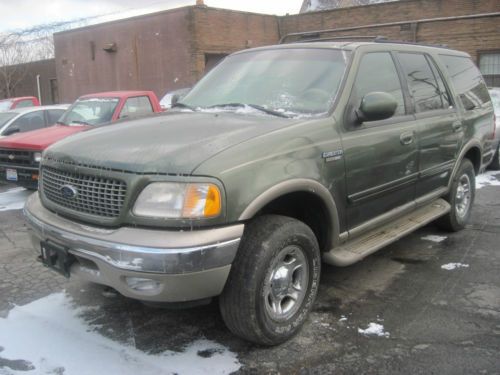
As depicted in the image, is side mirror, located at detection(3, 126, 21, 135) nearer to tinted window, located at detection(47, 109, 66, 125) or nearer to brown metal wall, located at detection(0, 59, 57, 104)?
tinted window, located at detection(47, 109, 66, 125)

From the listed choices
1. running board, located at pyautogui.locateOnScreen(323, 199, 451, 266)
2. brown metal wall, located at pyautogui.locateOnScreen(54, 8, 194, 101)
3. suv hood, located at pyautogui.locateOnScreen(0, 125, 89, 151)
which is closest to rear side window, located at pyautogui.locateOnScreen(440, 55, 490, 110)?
running board, located at pyautogui.locateOnScreen(323, 199, 451, 266)

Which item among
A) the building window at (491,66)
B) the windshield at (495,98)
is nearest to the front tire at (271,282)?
the windshield at (495,98)

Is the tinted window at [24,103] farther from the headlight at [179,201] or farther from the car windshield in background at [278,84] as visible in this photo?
the headlight at [179,201]

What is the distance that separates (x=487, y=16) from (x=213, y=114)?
55.2 ft

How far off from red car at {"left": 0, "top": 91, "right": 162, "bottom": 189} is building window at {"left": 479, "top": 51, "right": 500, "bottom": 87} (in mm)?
13375

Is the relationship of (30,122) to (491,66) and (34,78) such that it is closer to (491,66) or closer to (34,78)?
(491,66)

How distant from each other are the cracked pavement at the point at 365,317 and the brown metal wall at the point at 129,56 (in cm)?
1552

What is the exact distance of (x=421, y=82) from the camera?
4742 millimetres

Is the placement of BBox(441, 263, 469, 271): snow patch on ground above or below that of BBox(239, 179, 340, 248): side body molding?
below

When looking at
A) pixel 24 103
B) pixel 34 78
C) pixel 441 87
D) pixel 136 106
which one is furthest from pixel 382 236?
pixel 34 78

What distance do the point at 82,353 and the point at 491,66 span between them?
59.9ft

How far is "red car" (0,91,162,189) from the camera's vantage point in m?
7.37

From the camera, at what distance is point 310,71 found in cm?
400

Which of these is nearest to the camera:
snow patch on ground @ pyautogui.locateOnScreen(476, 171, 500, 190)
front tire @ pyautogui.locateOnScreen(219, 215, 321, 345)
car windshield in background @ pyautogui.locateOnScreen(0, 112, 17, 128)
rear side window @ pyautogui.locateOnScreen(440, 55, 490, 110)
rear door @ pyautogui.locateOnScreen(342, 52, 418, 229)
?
front tire @ pyautogui.locateOnScreen(219, 215, 321, 345)
